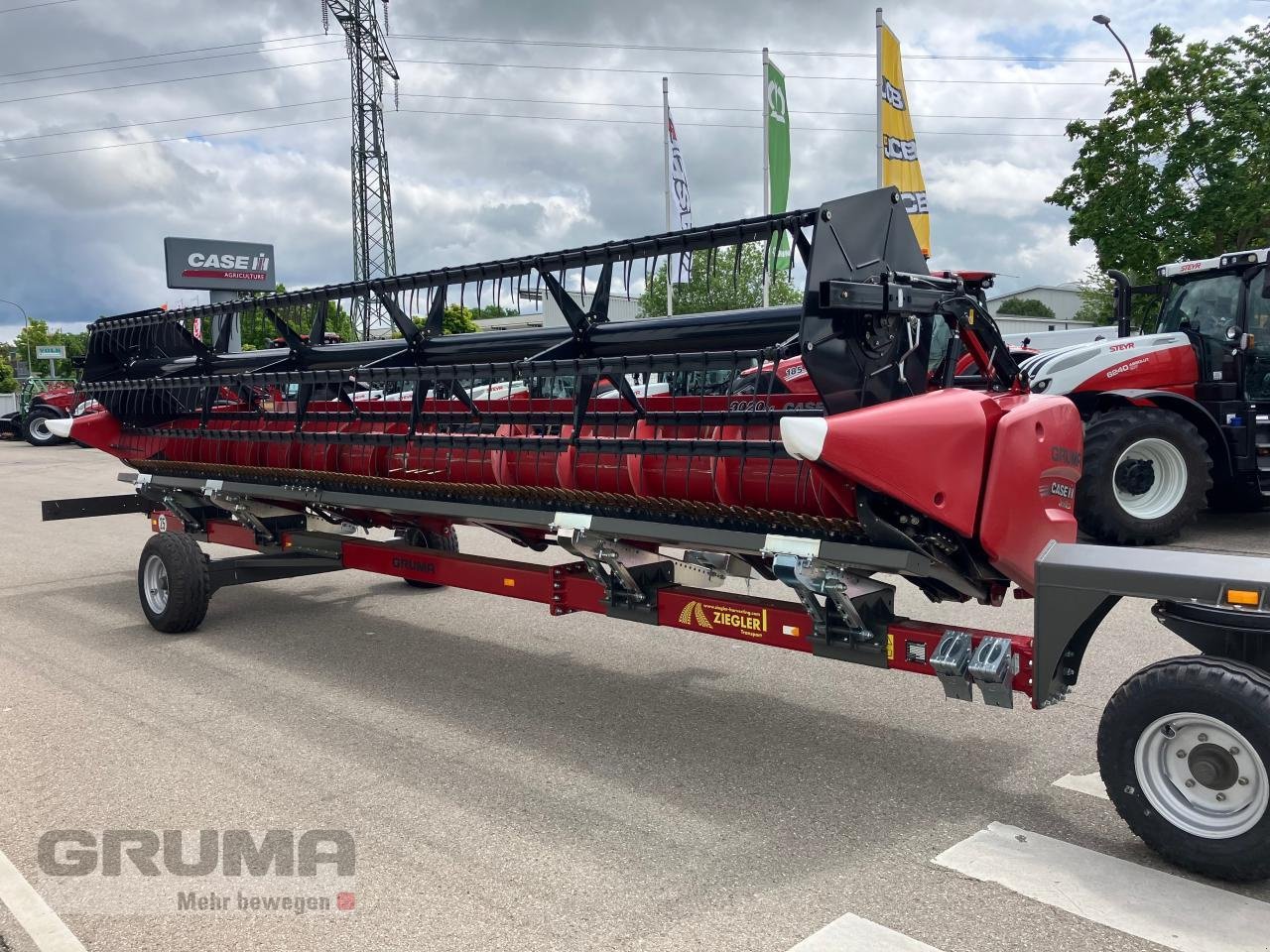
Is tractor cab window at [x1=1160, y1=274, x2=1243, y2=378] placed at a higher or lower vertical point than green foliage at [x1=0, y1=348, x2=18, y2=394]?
lower

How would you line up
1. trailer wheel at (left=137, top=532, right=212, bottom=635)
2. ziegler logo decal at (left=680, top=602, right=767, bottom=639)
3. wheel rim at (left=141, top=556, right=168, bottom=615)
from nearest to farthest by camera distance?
ziegler logo decal at (left=680, top=602, right=767, bottom=639) → trailer wheel at (left=137, top=532, right=212, bottom=635) → wheel rim at (left=141, top=556, right=168, bottom=615)

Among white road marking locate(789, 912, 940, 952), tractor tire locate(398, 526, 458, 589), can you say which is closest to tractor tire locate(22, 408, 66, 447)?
tractor tire locate(398, 526, 458, 589)

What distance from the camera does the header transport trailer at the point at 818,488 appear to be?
11.1ft

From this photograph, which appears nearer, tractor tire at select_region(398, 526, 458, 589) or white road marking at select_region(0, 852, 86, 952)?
white road marking at select_region(0, 852, 86, 952)

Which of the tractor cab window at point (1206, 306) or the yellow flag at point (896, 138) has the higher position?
the yellow flag at point (896, 138)

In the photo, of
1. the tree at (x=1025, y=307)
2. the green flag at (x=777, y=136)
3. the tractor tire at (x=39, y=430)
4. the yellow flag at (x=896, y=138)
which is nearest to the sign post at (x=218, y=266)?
the tractor tire at (x=39, y=430)

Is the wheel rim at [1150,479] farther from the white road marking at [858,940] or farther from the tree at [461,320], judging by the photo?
the white road marking at [858,940]

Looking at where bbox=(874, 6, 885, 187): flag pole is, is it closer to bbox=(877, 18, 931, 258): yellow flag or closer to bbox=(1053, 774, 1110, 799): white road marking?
bbox=(877, 18, 931, 258): yellow flag

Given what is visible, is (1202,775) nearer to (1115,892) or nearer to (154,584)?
(1115,892)

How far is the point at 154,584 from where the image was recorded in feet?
23.7

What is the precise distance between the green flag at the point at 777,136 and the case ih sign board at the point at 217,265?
2660cm

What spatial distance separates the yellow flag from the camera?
1580cm

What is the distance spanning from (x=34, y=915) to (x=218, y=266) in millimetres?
39844

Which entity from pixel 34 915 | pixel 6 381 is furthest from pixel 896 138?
pixel 6 381
